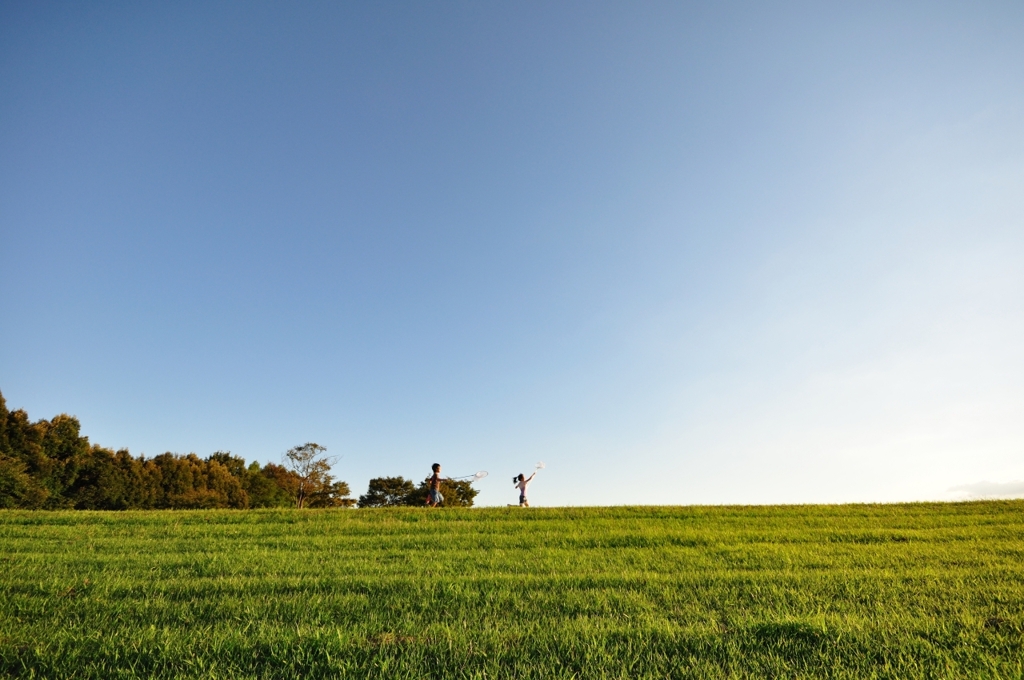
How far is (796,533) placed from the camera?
15492 millimetres

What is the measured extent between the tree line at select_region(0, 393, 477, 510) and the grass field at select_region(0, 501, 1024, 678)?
22.4 m

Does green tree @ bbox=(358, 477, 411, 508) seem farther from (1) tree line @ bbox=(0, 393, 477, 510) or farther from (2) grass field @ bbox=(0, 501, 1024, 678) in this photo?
(2) grass field @ bbox=(0, 501, 1024, 678)

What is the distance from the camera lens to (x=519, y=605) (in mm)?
7500

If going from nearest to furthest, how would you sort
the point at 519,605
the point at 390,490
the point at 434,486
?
1. the point at 519,605
2. the point at 434,486
3. the point at 390,490

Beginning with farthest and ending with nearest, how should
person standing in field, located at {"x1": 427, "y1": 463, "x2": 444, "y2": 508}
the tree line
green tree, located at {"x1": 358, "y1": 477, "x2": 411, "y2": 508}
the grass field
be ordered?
1. green tree, located at {"x1": 358, "y1": 477, "x2": 411, "y2": 508}
2. the tree line
3. person standing in field, located at {"x1": 427, "y1": 463, "x2": 444, "y2": 508}
4. the grass field

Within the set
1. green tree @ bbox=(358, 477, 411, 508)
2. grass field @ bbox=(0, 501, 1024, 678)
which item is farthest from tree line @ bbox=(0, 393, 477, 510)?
grass field @ bbox=(0, 501, 1024, 678)

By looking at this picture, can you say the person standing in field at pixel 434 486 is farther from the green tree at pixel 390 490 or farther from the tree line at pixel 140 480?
the green tree at pixel 390 490

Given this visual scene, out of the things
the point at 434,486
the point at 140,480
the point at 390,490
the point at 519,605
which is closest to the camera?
the point at 519,605

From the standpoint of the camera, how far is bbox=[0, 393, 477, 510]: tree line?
52812 mm

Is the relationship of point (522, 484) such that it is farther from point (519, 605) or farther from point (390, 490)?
point (390, 490)

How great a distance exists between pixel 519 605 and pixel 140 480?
74716 millimetres

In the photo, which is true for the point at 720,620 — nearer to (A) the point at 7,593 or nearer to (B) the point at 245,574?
(B) the point at 245,574

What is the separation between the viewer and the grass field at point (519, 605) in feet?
18.1

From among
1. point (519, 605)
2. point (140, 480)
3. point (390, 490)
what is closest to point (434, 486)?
point (519, 605)
